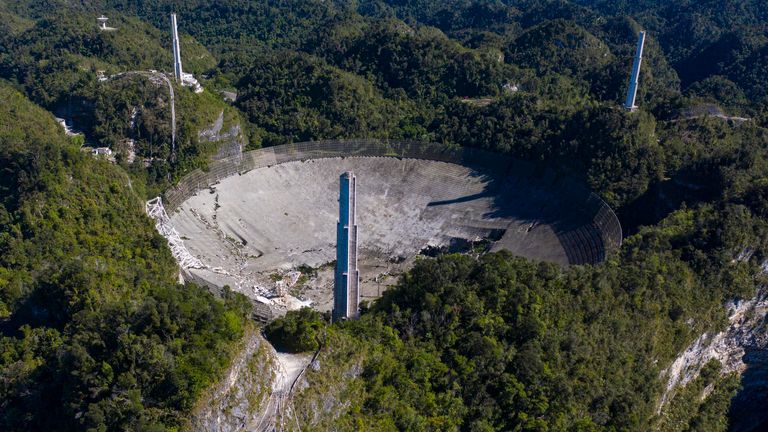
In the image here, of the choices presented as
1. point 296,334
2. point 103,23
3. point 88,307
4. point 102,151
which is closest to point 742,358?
point 296,334

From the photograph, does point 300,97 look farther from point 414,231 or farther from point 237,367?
point 237,367

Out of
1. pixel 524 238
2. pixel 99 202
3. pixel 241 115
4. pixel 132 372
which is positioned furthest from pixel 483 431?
pixel 241 115

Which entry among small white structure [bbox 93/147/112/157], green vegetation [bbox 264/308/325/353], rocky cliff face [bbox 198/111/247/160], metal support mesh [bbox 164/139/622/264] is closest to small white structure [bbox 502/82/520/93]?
metal support mesh [bbox 164/139/622/264]

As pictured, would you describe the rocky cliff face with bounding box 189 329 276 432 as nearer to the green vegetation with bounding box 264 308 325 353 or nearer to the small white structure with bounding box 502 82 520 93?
the green vegetation with bounding box 264 308 325 353

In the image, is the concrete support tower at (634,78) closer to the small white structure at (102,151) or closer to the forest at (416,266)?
the forest at (416,266)

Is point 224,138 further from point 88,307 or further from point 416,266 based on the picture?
point 416,266
